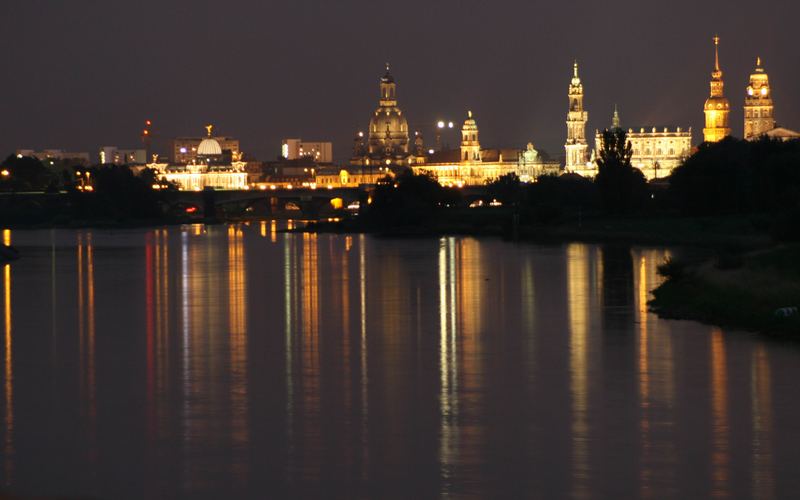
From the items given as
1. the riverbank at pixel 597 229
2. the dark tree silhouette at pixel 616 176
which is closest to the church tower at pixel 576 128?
the riverbank at pixel 597 229

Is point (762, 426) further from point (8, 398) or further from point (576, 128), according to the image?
point (576, 128)

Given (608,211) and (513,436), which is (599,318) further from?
(608,211)

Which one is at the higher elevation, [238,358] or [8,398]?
[238,358]

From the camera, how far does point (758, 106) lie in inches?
7461

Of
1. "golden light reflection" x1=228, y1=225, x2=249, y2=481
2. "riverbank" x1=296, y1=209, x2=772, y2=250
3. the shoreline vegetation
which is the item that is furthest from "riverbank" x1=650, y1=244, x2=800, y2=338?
"riverbank" x1=296, y1=209, x2=772, y2=250

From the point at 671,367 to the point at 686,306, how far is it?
29.6ft

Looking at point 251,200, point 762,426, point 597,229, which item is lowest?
point 762,426

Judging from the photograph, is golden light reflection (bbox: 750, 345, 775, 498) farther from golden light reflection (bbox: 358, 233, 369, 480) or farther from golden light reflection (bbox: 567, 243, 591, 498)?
golden light reflection (bbox: 358, 233, 369, 480)

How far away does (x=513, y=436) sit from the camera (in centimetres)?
2080

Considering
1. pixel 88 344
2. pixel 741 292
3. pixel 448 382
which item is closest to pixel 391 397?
pixel 448 382

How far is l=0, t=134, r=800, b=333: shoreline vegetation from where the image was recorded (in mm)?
35688

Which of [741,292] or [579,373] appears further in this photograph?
[741,292]

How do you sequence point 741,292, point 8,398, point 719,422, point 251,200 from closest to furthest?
point 719,422
point 8,398
point 741,292
point 251,200

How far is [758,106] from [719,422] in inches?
6832
